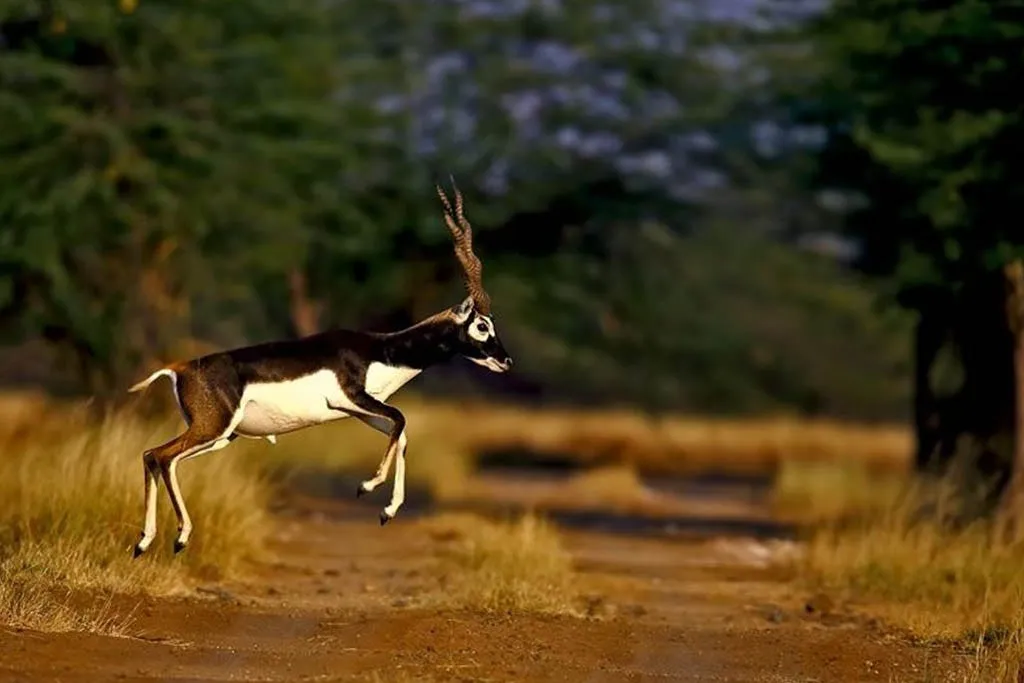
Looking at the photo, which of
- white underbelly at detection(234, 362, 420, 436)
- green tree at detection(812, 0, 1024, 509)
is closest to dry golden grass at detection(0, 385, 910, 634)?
white underbelly at detection(234, 362, 420, 436)

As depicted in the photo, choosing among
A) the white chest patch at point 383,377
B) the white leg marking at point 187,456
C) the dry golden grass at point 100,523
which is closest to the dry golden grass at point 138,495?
the dry golden grass at point 100,523

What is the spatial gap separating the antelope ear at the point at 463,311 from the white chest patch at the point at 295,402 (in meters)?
0.71

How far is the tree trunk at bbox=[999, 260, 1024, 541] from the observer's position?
21234 mm

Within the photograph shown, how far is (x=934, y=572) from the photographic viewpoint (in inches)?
693

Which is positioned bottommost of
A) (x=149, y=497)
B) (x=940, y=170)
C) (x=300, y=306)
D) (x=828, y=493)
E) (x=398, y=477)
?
(x=828, y=493)

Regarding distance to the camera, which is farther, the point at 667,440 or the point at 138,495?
the point at 667,440

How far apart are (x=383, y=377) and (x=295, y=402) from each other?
1.66ft

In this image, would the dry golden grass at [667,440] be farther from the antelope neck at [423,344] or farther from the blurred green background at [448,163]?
the antelope neck at [423,344]

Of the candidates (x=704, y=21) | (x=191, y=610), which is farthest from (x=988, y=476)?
(x=704, y=21)

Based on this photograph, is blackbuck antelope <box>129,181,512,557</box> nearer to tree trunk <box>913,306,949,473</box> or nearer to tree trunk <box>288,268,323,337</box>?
tree trunk <box>913,306,949,473</box>

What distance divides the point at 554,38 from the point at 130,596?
30.3 metres

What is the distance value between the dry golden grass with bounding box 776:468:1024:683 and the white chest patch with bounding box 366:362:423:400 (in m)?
3.29

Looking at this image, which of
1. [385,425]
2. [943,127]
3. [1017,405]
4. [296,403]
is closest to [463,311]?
[385,425]

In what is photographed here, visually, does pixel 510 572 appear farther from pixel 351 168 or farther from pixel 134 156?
pixel 351 168
